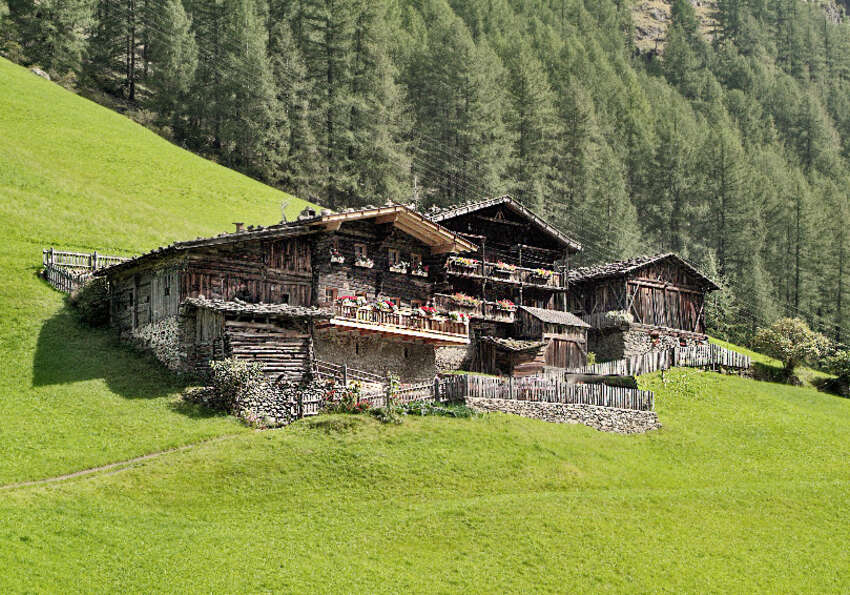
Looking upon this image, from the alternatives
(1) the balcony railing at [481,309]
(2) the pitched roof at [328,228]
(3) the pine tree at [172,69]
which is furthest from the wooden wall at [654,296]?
(3) the pine tree at [172,69]

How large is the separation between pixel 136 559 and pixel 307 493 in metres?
6.44

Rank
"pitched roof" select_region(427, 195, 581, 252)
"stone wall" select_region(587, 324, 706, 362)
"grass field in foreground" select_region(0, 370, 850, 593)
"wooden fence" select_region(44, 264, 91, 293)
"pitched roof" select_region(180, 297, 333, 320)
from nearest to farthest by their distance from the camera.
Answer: "grass field in foreground" select_region(0, 370, 850, 593), "pitched roof" select_region(180, 297, 333, 320), "wooden fence" select_region(44, 264, 91, 293), "pitched roof" select_region(427, 195, 581, 252), "stone wall" select_region(587, 324, 706, 362)

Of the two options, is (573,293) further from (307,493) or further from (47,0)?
(47,0)

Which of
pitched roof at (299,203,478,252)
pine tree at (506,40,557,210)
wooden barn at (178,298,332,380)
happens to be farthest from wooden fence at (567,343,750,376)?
pine tree at (506,40,557,210)

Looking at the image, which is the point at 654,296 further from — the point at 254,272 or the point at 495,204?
the point at 254,272

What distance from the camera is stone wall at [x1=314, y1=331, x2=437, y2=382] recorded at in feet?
133

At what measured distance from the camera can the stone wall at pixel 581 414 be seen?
3656cm

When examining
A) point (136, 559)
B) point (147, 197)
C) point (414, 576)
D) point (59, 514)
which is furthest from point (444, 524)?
point (147, 197)

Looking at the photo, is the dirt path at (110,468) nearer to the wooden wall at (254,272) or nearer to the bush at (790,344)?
the wooden wall at (254,272)

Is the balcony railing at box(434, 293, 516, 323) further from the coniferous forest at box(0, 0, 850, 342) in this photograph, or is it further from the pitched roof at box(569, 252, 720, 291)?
the coniferous forest at box(0, 0, 850, 342)

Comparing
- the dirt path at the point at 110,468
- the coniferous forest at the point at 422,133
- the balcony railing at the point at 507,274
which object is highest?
the coniferous forest at the point at 422,133

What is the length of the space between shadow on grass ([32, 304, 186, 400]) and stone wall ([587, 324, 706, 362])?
103 feet

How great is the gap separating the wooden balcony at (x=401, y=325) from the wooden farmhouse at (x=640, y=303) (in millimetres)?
16823

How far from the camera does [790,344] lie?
5362 centimetres
